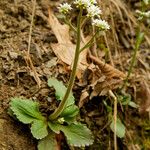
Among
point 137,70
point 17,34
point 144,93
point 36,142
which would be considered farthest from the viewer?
point 137,70

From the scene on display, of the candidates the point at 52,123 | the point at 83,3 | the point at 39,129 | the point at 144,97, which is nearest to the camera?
the point at 83,3

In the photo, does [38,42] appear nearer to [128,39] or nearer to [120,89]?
[120,89]

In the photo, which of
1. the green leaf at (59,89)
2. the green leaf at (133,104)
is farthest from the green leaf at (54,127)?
the green leaf at (133,104)

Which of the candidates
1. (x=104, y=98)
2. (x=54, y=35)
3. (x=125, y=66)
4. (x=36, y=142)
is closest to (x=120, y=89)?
(x=104, y=98)

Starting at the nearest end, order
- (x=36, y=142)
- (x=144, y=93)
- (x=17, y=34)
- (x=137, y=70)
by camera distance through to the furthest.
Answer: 1. (x=36, y=142)
2. (x=17, y=34)
3. (x=144, y=93)
4. (x=137, y=70)

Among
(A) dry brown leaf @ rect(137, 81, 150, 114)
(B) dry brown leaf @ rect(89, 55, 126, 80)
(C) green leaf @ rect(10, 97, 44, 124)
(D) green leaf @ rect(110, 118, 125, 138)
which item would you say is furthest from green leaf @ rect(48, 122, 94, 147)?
(A) dry brown leaf @ rect(137, 81, 150, 114)

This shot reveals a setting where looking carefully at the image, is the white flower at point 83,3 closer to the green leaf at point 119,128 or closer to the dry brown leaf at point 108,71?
the dry brown leaf at point 108,71

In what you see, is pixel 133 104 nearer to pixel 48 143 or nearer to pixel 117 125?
pixel 117 125

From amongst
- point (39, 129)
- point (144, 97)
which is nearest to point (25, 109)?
point (39, 129)
